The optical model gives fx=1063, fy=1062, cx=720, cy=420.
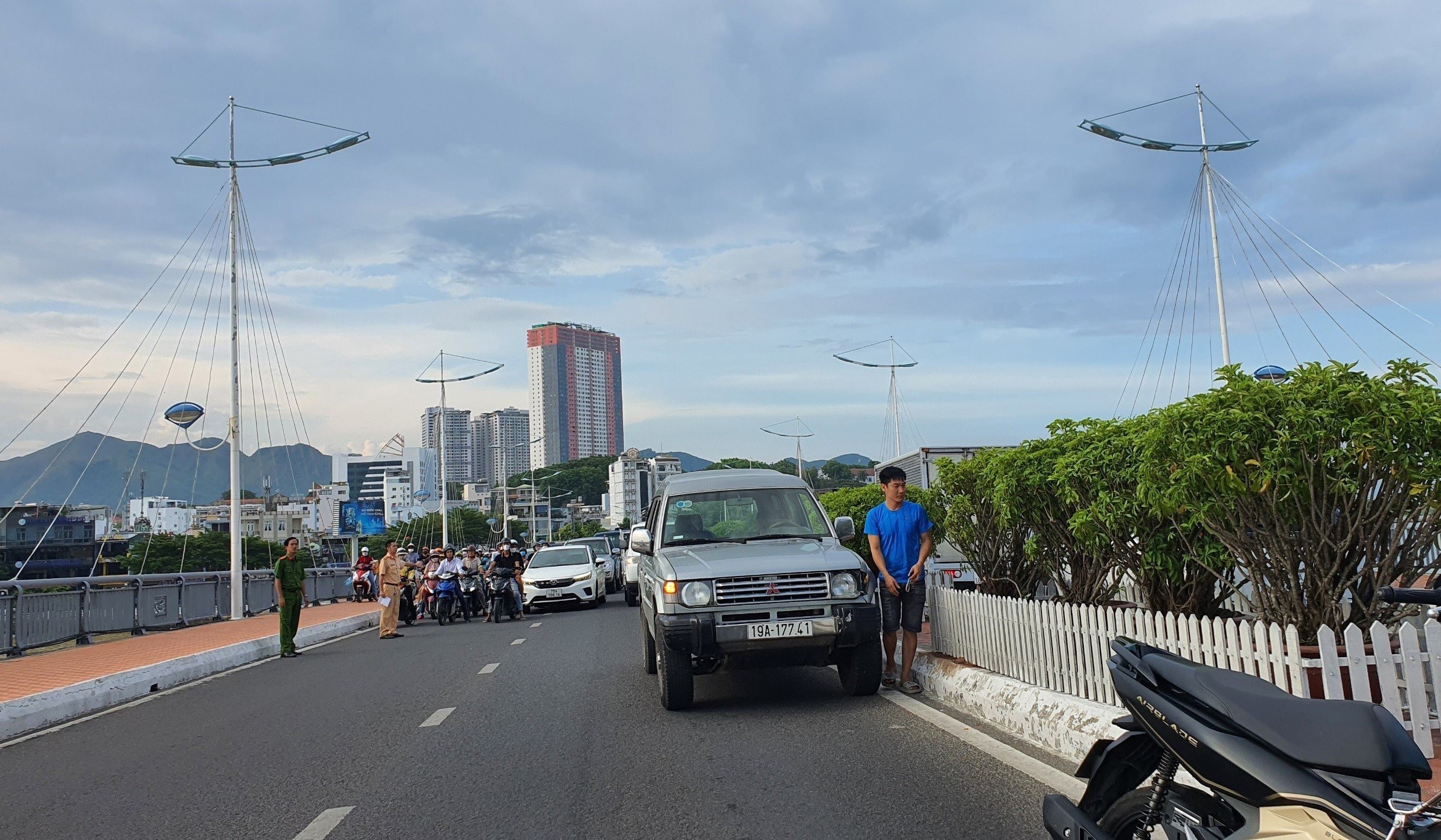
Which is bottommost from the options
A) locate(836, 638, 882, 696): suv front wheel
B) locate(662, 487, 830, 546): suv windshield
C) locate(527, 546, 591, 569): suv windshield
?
locate(836, 638, 882, 696): suv front wheel

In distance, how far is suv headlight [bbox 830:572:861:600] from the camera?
27.9ft

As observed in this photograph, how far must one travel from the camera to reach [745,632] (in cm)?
831

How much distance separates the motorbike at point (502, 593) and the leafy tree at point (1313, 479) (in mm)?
17372

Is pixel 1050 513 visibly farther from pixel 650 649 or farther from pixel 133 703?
pixel 133 703

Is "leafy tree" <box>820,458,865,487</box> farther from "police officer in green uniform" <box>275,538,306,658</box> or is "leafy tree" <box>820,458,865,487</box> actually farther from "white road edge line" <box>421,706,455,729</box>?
"white road edge line" <box>421,706,455,729</box>

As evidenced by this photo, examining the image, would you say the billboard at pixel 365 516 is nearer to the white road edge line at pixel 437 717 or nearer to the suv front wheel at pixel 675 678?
the white road edge line at pixel 437 717

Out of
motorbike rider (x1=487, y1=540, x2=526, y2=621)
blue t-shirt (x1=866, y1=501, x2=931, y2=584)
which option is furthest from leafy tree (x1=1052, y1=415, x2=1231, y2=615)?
motorbike rider (x1=487, y1=540, x2=526, y2=621)

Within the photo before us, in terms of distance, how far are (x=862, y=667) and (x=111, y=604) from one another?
50.5 feet

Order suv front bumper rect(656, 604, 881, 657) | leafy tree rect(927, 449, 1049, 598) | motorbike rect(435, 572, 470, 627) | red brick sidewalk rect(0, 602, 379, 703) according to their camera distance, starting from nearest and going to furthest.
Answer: suv front bumper rect(656, 604, 881, 657) < leafy tree rect(927, 449, 1049, 598) < red brick sidewalk rect(0, 602, 379, 703) < motorbike rect(435, 572, 470, 627)

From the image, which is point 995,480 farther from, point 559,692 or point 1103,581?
point 559,692

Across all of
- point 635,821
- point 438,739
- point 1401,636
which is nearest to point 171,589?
point 438,739

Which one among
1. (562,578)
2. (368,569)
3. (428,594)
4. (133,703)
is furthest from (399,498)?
(133,703)

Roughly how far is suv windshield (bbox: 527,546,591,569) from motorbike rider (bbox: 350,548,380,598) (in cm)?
800

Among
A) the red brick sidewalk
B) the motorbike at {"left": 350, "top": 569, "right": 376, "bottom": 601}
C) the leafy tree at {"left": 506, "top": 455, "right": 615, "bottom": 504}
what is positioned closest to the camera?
the red brick sidewalk
